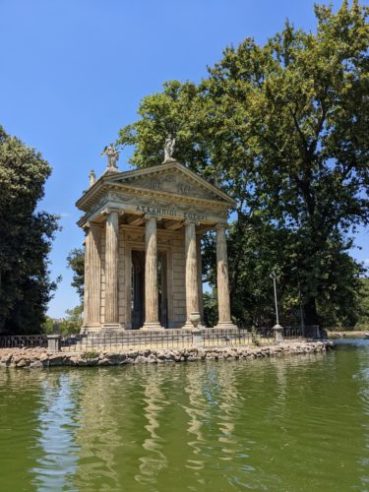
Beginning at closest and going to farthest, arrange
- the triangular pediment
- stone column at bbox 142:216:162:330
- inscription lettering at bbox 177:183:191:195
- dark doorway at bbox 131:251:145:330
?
stone column at bbox 142:216:162:330 < the triangular pediment < inscription lettering at bbox 177:183:191:195 < dark doorway at bbox 131:251:145:330

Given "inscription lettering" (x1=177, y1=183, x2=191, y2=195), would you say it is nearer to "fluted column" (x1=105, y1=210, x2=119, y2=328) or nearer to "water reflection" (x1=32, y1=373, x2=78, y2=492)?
"fluted column" (x1=105, y1=210, x2=119, y2=328)

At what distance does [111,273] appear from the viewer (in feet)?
80.5

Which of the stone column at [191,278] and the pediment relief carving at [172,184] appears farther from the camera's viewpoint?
the stone column at [191,278]

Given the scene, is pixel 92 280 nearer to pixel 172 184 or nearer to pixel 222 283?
pixel 172 184

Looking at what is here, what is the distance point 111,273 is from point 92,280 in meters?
3.63

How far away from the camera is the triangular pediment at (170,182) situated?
2592cm

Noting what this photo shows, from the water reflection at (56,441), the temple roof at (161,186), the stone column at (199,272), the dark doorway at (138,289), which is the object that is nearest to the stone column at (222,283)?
the stone column at (199,272)

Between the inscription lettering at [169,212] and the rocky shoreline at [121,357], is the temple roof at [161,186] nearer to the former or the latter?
the inscription lettering at [169,212]

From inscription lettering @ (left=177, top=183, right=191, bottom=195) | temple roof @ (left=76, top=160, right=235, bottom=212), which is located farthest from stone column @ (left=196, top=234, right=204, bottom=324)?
inscription lettering @ (left=177, top=183, right=191, bottom=195)

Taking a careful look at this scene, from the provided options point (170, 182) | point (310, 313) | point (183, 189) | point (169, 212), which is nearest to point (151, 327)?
point (169, 212)

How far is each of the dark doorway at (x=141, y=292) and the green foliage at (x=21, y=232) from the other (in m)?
7.32

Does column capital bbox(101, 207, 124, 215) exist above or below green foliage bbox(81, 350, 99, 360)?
above

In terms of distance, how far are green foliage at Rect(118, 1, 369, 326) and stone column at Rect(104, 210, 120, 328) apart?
36.5 feet

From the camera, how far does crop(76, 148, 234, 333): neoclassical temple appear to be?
82.5 ft
